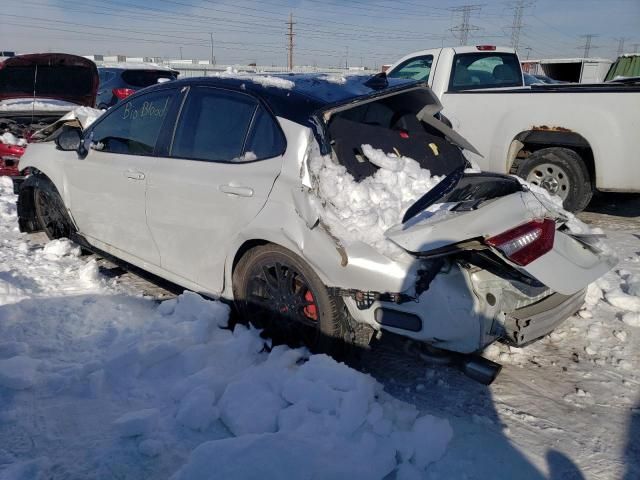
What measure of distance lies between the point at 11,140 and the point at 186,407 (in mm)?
6781

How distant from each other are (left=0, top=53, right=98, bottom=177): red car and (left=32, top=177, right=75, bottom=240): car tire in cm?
280

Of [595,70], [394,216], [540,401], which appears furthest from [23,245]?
[595,70]

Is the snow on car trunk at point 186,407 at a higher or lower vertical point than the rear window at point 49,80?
lower

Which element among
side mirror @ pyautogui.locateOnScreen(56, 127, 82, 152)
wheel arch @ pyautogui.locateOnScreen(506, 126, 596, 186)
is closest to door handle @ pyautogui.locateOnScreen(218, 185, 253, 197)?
side mirror @ pyautogui.locateOnScreen(56, 127, 82, 152)

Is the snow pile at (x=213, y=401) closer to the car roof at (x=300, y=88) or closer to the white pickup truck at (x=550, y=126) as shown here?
the car roof at (x=300, y=88)

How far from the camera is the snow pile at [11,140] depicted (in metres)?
7.67

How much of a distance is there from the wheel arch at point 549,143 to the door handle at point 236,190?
431 cm

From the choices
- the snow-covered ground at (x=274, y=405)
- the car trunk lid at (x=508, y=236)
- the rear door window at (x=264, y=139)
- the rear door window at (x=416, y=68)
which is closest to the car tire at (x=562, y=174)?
the rear door window at (x=416, y=68)

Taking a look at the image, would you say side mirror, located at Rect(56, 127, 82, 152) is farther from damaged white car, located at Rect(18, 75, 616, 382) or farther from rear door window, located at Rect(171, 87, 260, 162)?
rear door window, located at Rect(171, 87, 260, 162)

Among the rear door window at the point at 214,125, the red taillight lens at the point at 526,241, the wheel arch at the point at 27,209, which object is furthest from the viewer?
the wheel arch at the point at 27,209

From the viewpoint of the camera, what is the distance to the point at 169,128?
12.3 feet

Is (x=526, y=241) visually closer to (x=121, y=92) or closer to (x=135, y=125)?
(x=135, y=125)

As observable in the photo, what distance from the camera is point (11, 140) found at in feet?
25.2

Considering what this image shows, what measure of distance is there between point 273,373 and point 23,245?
367 cm
